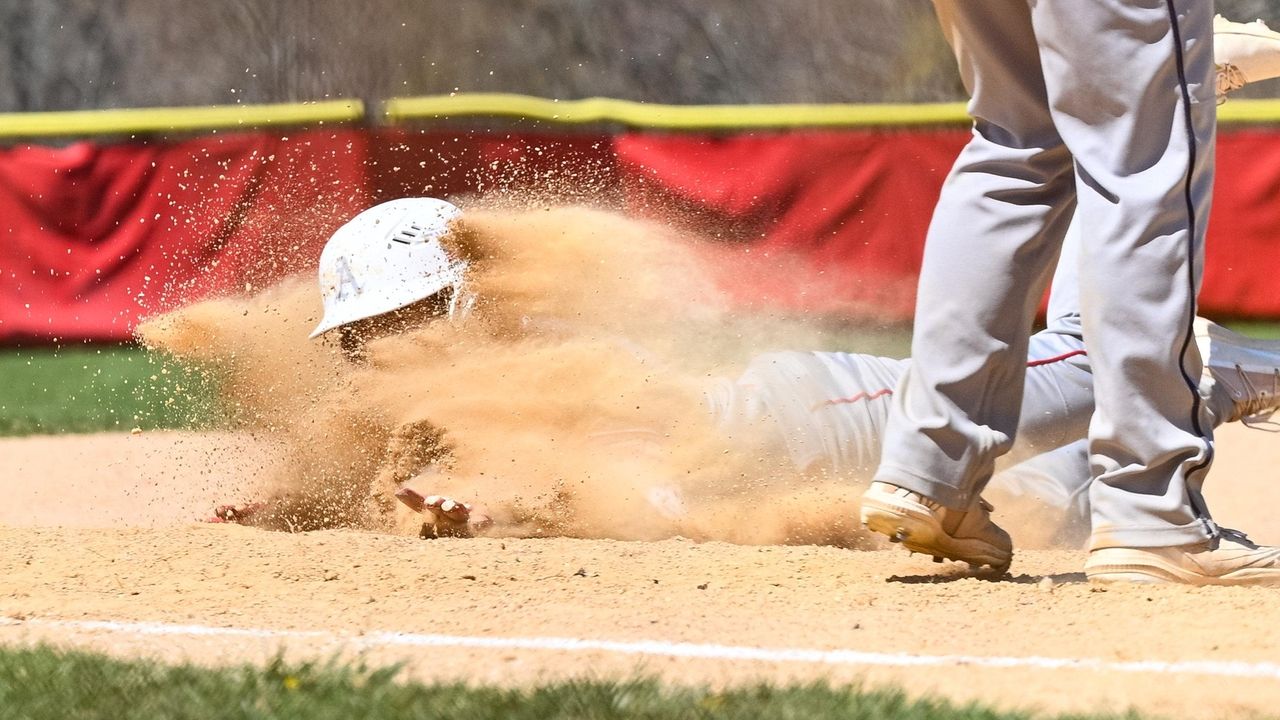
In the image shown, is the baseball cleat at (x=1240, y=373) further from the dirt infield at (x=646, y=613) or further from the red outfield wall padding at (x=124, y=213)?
the red outfield wall padding at (x=124, y=213)

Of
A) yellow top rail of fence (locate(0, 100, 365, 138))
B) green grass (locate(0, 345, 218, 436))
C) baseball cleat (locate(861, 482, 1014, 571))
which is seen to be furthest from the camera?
yellow top rail of fence (locate(0, 100, 365, 138))

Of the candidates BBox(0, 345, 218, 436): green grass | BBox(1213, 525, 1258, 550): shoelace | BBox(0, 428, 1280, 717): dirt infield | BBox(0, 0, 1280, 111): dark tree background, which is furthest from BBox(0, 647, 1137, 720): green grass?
BBox(0, 0, 1280, 111): dark tree background

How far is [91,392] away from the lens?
729 cm

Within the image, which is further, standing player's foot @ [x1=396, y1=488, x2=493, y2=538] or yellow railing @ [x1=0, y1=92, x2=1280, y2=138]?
yellow railing @ [x1=0, y1=92, x2=1280, y2=138]

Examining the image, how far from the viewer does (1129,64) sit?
7.74 feet

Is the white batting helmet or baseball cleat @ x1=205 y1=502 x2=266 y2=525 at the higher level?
the white batting helmet

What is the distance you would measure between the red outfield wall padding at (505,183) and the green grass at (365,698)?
6094mm

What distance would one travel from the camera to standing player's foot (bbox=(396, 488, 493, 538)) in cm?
336

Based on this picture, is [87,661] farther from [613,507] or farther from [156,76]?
[156,76]

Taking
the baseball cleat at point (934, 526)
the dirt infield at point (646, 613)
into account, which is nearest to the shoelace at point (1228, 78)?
the dirt infield at point (646, 613)

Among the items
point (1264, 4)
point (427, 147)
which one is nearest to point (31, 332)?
point (427, 147)

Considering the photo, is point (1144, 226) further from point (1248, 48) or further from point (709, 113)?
point (709, 113)

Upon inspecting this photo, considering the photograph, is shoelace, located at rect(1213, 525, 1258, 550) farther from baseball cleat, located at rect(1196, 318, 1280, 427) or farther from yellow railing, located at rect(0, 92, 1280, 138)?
yellow railing, located at rect(0, 92, 1280, 138)

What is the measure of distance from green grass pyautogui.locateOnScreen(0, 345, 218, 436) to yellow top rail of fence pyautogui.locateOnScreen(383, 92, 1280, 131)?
2228mm
